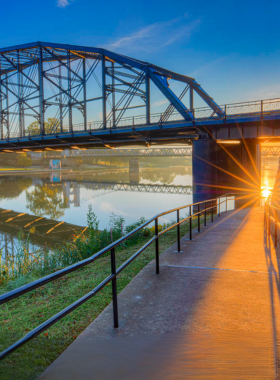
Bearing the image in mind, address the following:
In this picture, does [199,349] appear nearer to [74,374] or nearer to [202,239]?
[74,374]

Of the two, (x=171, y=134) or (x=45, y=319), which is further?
(x=171, y=134)

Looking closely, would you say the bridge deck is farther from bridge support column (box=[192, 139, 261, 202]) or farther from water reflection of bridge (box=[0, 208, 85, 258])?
bridge support column (box=[192, 139, 261, 202])

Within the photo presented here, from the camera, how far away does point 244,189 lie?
3359 cm

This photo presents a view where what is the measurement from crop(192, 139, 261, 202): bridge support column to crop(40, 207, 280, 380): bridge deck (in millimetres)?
22391

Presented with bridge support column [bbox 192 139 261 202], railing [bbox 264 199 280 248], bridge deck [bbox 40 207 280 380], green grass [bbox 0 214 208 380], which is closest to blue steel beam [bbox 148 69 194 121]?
bridge support column [bbox 192 139 261 202]

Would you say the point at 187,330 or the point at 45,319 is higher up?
the point at 187,330

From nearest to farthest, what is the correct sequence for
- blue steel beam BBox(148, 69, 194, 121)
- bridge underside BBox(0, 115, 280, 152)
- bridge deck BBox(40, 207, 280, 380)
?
1. bridge deck BBox(40, 207, 280, 380)
2. bridge underside BBox(0, 115, 280, 152)
3. blue steel beam BBox(148, 69, 194, 121)

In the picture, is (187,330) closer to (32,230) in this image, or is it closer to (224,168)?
(32,230)

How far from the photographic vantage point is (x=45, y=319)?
437 centimetres

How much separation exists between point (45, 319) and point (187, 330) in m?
2.04

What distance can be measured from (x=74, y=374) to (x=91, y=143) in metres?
38.3

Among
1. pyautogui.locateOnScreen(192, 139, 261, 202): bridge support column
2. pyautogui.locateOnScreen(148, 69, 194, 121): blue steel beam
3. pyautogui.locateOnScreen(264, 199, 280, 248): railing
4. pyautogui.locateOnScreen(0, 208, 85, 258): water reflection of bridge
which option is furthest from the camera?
pyautogui.locateOnScreen(148, 69, 194, 121): blue steel beam

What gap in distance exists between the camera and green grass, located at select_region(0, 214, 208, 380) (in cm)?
295

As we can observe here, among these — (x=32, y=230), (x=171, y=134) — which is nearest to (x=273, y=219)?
(x=32, y=230)
